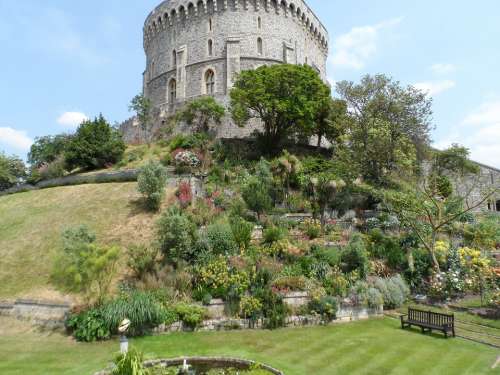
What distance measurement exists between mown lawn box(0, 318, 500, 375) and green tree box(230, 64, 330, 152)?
1946 centimetres

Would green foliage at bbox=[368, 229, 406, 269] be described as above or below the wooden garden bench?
above

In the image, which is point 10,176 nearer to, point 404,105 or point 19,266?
point 19,266

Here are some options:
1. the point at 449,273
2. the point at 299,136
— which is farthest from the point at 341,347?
the point at 299,136

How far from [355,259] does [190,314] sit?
7.43 meters

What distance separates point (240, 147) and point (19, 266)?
62.7ft

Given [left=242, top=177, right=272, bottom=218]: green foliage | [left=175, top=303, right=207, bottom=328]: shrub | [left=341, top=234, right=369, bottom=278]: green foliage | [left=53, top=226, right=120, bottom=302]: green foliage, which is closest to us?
[left=175, top=303, right=207, bottom=328]: shrub

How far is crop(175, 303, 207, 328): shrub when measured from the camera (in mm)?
12523

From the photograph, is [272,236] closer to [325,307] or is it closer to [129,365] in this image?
[325,307]

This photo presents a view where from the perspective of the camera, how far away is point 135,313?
39.5 feet

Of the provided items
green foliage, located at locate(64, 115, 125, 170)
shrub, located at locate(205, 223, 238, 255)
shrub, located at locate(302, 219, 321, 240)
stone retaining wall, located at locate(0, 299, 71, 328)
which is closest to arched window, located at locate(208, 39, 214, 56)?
green foliage, located at locate(64, 115, 125, 170)

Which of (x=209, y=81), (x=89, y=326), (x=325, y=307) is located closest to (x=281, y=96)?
(x=209, y=81)

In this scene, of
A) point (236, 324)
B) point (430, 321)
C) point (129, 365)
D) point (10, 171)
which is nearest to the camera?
point (129, 365)

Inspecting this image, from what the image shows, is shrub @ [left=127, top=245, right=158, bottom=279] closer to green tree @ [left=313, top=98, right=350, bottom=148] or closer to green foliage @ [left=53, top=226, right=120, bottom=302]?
green foliage @ [left=53, top=226, right=120, bottom=302]

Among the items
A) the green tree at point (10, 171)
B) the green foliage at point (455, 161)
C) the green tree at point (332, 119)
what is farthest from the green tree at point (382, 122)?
the green tree at point (10, 171)
